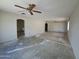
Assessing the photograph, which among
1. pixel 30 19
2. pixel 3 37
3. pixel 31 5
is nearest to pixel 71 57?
pixel 31 5

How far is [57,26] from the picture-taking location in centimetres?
1603

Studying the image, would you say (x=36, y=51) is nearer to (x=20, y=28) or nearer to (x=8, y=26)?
(x=8, y=26)

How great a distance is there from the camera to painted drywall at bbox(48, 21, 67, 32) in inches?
607

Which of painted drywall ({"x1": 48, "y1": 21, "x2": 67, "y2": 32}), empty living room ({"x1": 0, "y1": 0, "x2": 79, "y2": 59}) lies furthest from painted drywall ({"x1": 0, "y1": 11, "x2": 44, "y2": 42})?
painted drywall ({"x1": 48, "y1": 21, "x2": 67, "y2": 32})

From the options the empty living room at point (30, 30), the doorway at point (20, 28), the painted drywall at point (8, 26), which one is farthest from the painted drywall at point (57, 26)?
the painted drywall at point (8, 26)

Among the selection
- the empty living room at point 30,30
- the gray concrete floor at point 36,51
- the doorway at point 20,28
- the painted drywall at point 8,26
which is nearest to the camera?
the gray concrete floor at point 36,51

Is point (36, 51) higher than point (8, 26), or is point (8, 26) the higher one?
point (8, 26)

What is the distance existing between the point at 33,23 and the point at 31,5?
19.7 feet

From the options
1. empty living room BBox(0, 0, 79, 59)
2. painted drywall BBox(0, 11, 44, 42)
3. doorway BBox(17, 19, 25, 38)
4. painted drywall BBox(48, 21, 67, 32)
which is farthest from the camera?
painted drywall BBox(48, 21, 67, 32)

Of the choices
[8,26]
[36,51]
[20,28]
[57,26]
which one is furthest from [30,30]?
[57,26]

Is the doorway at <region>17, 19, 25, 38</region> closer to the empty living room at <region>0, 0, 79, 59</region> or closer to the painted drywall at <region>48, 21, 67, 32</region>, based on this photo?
the empty living room at <region>0, 0, 79, 59</region>

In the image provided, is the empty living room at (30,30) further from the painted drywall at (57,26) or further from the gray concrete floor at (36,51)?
the painted drywall at (57,26)

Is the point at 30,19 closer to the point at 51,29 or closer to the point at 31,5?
the point at 31,5

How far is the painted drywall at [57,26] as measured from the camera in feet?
50.6
